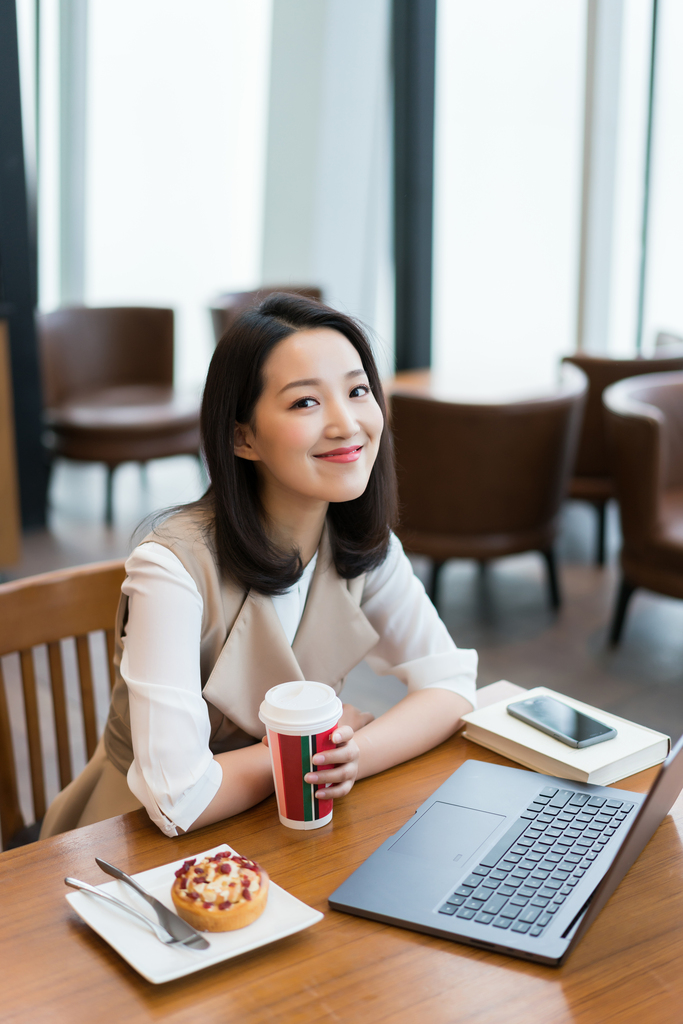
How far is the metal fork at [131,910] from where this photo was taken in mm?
868

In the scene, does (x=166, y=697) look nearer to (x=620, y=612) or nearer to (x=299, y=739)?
(x=299, y=739)

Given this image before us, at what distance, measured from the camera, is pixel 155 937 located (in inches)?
34.5

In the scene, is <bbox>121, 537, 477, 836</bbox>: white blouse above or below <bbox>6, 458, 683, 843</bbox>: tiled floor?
above

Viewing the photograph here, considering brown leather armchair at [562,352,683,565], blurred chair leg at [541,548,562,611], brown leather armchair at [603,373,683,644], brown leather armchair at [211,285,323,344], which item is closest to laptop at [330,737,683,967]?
brown leather armchair at [603,373,683,644]

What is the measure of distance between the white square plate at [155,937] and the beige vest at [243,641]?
0.31m

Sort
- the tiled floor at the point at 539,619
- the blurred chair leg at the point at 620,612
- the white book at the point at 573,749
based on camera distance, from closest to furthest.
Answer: the white book at the point at 573,749, the tiled floor at the point at 539,619, the blurred chair leg at the point at 620,612

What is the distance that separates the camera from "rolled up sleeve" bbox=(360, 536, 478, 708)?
4.58 ft

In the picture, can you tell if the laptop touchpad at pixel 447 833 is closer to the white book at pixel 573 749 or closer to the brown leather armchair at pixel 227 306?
the white book at pixel 573 749

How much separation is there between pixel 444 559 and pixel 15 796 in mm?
2384

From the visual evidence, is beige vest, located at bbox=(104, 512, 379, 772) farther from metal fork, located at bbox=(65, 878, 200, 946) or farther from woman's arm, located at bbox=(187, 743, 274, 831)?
metal fork, located at bbox=(65, 878, 200, 946)

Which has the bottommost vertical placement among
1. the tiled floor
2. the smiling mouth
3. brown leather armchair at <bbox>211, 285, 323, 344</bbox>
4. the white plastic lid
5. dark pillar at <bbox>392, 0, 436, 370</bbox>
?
the tiled floor

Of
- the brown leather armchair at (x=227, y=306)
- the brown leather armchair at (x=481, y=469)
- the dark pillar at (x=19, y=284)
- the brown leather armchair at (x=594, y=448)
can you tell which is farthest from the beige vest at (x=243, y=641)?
the brown leather armchair at (x=227, y=306)

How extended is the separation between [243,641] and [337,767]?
0.73 feet

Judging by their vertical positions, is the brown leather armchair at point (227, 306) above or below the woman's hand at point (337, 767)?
above
